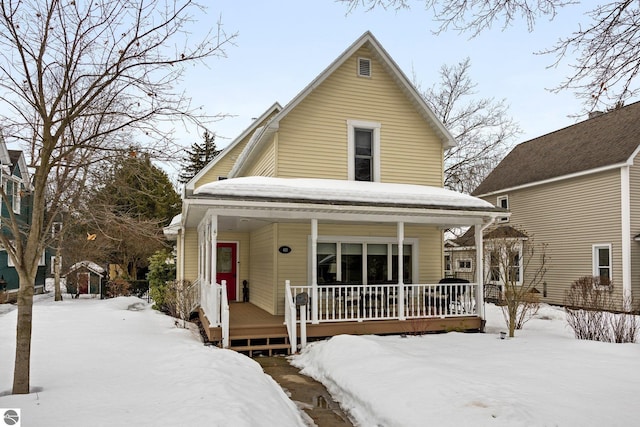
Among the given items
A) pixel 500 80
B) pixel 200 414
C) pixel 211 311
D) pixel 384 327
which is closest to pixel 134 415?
pixel 200 414

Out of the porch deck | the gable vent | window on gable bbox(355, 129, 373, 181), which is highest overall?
the gable vent

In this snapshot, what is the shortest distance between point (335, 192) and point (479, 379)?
5529 millimetres

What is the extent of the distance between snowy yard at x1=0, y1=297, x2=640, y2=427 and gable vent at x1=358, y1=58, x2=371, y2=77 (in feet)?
24.0

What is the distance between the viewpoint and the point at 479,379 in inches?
261

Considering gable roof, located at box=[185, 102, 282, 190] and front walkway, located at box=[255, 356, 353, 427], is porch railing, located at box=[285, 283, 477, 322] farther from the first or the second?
gable roof, located at box=[185, 102, 282, 190]

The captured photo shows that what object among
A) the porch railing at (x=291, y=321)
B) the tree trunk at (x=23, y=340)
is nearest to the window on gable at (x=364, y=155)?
the porch railing at (x=291, y=321)

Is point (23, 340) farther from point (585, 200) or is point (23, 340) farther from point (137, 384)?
point (585, 200)

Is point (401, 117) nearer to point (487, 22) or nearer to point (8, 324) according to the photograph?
point (487, 22)

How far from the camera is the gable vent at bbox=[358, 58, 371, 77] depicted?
13268mm

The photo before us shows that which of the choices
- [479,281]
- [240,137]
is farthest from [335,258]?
[240,137]

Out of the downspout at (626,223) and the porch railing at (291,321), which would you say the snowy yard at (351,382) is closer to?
the porch railing at (291,321)

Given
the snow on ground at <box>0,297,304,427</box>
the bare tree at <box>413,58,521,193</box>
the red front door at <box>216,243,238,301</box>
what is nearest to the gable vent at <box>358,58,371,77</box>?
the red front door at <box>216,243,238,301</box>

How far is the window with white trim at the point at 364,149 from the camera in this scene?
13.2 m

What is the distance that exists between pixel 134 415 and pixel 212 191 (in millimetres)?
5682
